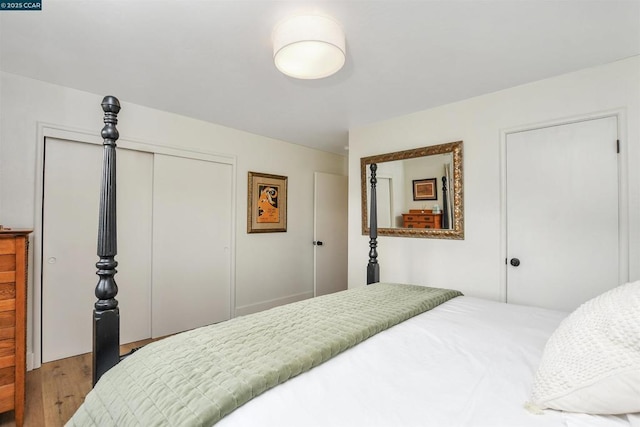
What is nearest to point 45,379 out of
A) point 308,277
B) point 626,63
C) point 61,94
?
point 61,94

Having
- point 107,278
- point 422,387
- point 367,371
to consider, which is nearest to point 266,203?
point 107,278

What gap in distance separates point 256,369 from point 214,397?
16 centimetres

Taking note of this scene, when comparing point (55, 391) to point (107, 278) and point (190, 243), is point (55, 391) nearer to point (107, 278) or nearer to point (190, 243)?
point (107, 278)

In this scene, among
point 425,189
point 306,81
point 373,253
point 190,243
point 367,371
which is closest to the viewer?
point 367,371

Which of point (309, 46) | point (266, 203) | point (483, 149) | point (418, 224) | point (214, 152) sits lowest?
point (418, 224)

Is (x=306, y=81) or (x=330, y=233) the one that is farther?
(x=330, y=233)

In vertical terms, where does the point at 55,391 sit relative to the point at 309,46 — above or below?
below

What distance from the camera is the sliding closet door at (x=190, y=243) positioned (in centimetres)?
310

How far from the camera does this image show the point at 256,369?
0.98 m

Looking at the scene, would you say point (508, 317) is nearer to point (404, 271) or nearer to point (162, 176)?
point (404, 271)

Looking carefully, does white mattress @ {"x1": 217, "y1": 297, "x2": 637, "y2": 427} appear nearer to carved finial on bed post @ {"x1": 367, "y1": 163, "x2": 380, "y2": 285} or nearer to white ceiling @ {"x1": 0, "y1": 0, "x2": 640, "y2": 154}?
carved finial on bed post @ {"x1": 367, "y1": 163, "x2": 380, "y2": 285}

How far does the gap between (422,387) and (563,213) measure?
6.89 ft

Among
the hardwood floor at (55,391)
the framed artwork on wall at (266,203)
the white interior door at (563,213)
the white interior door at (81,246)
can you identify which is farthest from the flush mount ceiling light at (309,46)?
the hardwood floor at (55,391)

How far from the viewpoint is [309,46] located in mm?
1713
